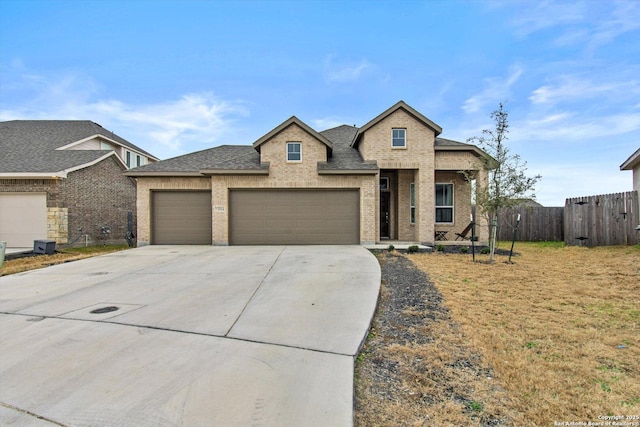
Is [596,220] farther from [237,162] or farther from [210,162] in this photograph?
[210,162]

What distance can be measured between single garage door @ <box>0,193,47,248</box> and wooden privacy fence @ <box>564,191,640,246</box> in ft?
79.8

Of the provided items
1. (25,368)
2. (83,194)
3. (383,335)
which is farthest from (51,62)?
(383,335)

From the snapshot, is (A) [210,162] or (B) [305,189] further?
(A) [210,162]

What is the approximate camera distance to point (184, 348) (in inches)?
149

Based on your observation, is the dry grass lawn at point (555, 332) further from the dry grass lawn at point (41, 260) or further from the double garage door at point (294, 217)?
the dry grass lawn at point (41, 260)

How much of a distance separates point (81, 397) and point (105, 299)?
3602 millimetres

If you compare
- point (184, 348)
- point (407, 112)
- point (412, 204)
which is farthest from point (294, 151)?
point (184, 348)

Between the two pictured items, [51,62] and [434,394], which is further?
[51,62]

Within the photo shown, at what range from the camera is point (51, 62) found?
1661 cm

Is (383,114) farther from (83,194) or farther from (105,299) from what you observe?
(83,194)

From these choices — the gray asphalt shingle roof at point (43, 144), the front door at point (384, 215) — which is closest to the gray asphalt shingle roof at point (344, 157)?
the front door at point (384, 215)

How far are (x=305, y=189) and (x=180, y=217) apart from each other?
5.87 metres

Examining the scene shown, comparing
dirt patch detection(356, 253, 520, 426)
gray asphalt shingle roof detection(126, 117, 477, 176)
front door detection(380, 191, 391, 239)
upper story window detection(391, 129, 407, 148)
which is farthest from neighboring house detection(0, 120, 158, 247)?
dirt patch detection(356, 253, 520, 426)

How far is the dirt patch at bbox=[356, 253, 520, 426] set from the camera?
8.48 feet
